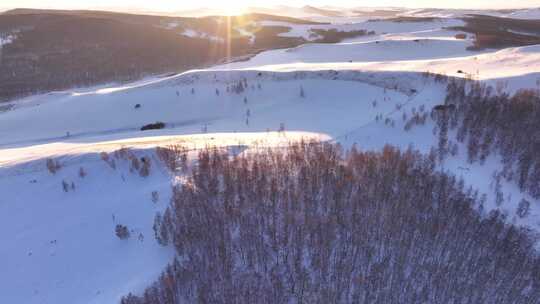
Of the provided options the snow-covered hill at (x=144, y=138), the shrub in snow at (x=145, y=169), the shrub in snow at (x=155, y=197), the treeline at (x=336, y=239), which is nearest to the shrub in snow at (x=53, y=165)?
the snow-covered hill at (x=144, y=138)

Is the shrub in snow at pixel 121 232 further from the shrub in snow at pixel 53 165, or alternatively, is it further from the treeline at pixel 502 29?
the treeline at pixel 502 29

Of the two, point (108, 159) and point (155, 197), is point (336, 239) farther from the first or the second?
point (108, 159)

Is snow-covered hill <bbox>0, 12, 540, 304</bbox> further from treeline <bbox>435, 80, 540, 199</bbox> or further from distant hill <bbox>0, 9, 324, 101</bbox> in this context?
distant hill <bbox>0, 9, 324, 101</bbox>

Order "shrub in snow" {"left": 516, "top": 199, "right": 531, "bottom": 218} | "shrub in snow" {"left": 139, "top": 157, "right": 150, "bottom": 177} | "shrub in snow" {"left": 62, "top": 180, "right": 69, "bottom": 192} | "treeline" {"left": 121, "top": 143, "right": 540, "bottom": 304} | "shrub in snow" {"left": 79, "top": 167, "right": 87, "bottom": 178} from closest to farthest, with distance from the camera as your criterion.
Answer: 1. "treeline" {"left": 121, "top": 143, "right": 540, "bottom": 304}
2. "shrub in snow" {"left": 516, "top": 199, "right": 531, "bottom": 218}
3. "shrub in snow" {"left": 62, "top": 180, "right": 69, "bottom": 192}
4. "shrub in snow" {"left": 139, "top": 157, "right": 150, "bottom": 177}
5. "shrub in snow" {"left": 79, "top": 167, "right": 87, "bottom": 178}

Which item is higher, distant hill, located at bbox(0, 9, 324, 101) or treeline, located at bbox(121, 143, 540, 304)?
distant hill, located at bbox(0, 9, 324, 101)

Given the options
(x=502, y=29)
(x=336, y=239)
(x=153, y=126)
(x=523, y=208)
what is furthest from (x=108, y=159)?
(x=502, y=29)

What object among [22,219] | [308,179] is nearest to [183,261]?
[308,179]

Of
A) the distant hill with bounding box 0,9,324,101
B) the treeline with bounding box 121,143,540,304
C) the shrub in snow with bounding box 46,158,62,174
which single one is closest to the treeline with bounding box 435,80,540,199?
the treeline with bounding box 121,143,540,304
